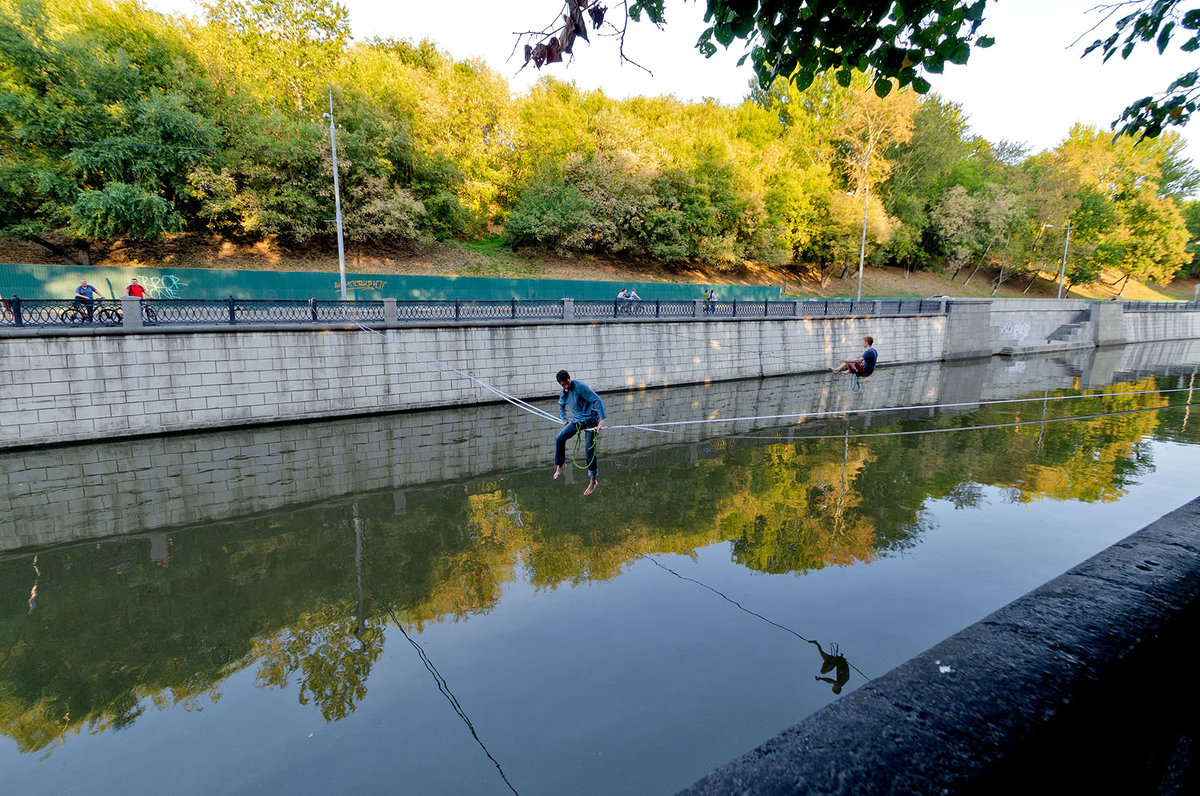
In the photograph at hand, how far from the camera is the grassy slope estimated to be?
85.8ft

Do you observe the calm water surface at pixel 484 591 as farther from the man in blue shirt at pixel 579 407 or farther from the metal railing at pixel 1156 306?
the metal railing at pixel 1156 306

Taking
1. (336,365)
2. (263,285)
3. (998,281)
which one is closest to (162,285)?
(263,285)

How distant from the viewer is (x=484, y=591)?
7145 mm

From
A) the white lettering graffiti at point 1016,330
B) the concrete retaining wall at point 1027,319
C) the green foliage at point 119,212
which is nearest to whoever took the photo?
the green foliage at point 119,212

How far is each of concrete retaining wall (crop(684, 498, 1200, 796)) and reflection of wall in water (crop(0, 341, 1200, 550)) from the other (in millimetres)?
9641

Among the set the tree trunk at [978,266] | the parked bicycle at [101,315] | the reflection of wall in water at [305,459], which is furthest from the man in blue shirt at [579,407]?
the tree trunk at [978,266]

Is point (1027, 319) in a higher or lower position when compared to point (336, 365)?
higher

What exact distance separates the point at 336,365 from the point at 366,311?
1970 millimetres

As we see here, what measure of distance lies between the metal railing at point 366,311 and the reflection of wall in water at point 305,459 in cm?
283

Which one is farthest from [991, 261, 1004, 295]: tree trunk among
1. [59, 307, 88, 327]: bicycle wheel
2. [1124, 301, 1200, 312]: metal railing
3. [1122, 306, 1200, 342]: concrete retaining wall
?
[59, 307, 88, 327]: bicycle wheel

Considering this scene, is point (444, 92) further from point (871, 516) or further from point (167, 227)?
point (871, 516)

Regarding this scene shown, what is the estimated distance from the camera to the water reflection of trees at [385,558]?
5527 millimetres

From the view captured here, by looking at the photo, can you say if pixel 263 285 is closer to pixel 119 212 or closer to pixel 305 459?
pixel 119 212

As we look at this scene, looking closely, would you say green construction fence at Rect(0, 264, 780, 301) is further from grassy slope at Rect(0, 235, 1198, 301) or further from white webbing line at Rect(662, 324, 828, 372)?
white webbing line at Rect(662, 324, 828, 372)
